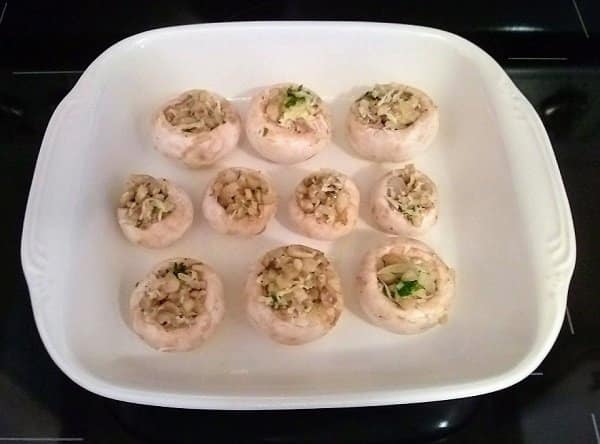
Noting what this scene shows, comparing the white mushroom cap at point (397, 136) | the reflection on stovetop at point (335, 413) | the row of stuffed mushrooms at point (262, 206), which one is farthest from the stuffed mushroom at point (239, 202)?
the reflection on stovetop at point (335, 413)

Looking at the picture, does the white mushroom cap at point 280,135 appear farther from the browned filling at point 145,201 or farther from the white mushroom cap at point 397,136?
the browned filling at point 145,201

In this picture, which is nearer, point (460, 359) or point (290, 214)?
point (460, 359)

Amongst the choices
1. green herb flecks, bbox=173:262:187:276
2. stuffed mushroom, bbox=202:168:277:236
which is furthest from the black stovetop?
stuffed mushroom, bbox=202:168:277:236

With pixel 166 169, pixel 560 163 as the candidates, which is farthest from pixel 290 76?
pixel 560 163

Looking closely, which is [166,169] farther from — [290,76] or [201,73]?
[290,76]

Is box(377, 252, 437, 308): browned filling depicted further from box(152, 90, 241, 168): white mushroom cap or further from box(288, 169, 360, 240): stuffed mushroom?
box(152, 90, 241, 168): white mushroom cap

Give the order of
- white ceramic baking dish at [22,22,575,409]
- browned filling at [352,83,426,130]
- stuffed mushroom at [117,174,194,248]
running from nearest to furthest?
white ceramic baking dish at [22,22,575,409], stuffed mushroom at [117,174,194,248], browned filling at [352,83,426,130]

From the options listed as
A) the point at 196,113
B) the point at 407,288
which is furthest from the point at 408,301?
the point at 196,113
